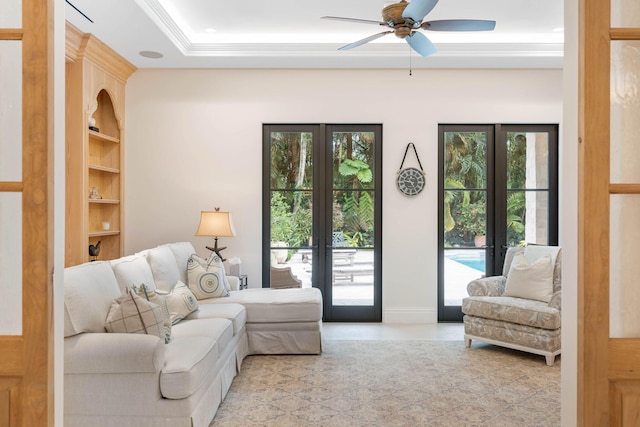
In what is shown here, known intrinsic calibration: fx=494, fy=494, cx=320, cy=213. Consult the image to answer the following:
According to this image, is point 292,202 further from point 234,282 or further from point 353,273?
point 234,282

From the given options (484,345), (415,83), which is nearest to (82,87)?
(415,83)

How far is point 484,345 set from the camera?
15.6 feet

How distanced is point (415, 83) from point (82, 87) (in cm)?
357

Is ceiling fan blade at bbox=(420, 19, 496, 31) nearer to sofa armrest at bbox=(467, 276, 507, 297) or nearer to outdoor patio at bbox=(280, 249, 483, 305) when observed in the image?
sofa armrest at bbox=(467, 276, 507, 297)

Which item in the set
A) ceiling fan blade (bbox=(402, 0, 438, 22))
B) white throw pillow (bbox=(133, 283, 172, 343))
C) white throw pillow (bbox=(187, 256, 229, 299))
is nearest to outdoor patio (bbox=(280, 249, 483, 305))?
white throw pillow (bbox=(187, 256, 229, 299))

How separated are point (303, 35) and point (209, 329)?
3.36m

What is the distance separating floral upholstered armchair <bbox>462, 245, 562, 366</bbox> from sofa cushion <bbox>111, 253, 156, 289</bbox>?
2.88 meters

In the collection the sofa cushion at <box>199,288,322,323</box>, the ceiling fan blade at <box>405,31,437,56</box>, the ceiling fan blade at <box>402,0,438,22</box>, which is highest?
the ceiling fan blade at <box>405,31,437,56</box>

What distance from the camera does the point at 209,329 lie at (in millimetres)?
3434

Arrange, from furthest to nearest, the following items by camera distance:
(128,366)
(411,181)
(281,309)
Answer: (411,181) < (281,309) < (128,366)

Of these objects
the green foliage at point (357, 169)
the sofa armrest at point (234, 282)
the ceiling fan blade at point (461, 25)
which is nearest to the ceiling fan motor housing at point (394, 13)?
the ceiling fan blade at point (461, 25)

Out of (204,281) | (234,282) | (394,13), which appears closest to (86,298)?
(204,281)

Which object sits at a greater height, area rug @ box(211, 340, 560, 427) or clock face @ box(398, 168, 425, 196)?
clock face @ box(398, 168, 425, 196)

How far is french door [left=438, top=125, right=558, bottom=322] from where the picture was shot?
5805 millimetres
